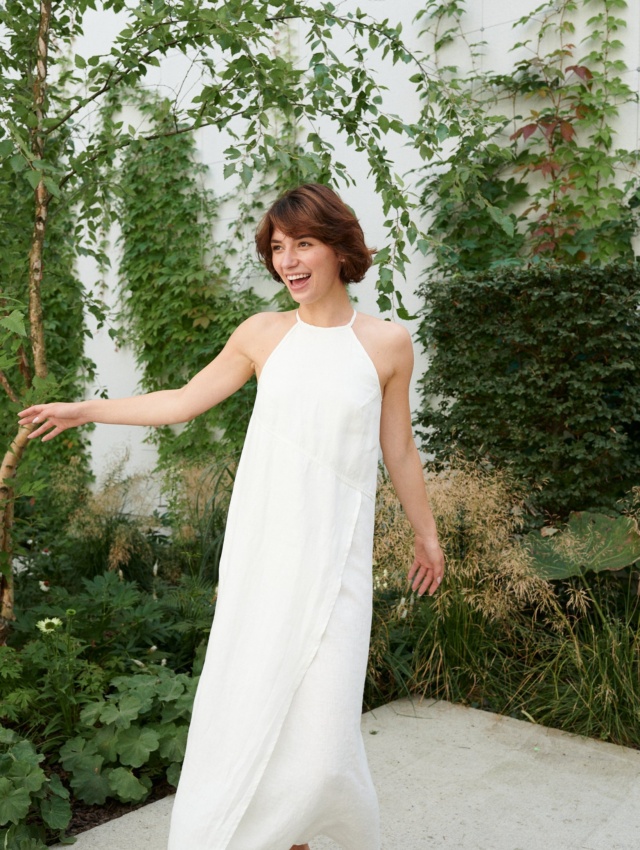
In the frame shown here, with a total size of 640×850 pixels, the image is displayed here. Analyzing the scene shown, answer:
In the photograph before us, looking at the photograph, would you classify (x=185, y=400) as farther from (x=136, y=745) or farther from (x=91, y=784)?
(x=91, y=784)

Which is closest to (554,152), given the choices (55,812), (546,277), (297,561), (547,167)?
(547,167)

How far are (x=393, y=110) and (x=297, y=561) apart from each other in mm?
4450

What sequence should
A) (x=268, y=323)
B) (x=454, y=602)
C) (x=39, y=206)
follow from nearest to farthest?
1. (x=268, y=323)
2. (x=39, y=206)
3. (x=454, y=602)

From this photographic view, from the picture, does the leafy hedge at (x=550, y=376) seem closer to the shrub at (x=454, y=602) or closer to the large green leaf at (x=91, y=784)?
the shrub at (x=454, y=602)

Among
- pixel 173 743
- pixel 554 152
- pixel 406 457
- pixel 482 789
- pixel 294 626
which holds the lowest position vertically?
pixel 482 789

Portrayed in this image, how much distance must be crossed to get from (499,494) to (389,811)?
1629 millimetres

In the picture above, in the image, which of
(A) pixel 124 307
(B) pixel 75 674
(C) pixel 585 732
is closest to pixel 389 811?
(C) pixel 585 732

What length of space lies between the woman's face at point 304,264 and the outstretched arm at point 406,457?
24 centimetres

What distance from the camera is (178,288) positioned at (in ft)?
22.0

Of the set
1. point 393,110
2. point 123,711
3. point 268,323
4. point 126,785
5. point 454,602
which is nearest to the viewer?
point 268,323

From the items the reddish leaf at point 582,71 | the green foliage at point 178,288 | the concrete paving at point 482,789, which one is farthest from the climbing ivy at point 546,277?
the green foliage at point 178,288

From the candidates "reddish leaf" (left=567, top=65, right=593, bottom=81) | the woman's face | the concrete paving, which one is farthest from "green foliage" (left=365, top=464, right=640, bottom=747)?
"reddish leaf" (left=567, top=65, right=593, bottom=81)

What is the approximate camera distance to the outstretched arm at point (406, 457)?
2.14 m

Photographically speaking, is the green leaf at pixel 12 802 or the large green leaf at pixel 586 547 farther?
the large green leaf at pixel 586 547
